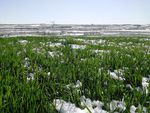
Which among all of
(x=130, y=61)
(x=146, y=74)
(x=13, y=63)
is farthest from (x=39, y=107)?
(x=130, y=61)

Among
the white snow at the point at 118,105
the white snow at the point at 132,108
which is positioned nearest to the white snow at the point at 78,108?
the white snow at the point at 118,105

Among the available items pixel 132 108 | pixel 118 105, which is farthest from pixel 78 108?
pixel 132 108

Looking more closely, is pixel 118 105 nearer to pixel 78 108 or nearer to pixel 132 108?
pixel 132 108

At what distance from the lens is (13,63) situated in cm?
445

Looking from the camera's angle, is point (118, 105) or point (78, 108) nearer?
point (78, 108)

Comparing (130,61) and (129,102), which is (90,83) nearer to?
(129,102)

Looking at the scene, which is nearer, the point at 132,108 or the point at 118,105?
the point at 132,108

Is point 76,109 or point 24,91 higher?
point 24,91

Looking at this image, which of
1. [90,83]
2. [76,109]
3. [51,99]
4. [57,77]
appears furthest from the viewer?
[57,77]

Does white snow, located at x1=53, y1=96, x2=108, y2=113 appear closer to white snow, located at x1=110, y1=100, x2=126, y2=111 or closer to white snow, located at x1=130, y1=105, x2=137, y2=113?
white snow, located at x1=110, y1=100, x2=126, y2=111

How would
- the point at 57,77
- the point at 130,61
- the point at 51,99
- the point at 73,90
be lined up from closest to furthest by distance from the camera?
the point at 51,99
the point at 73,90
the point at 57,77
the point at 130,61

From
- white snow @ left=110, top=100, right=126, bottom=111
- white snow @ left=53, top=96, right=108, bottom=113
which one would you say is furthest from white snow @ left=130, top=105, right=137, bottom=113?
white snow @ left=53, top=96, right=108, bottom=113

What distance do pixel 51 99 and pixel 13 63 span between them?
5.56 feet

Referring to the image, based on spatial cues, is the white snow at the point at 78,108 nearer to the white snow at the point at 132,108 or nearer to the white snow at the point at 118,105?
the white snow at the point at 118,105
